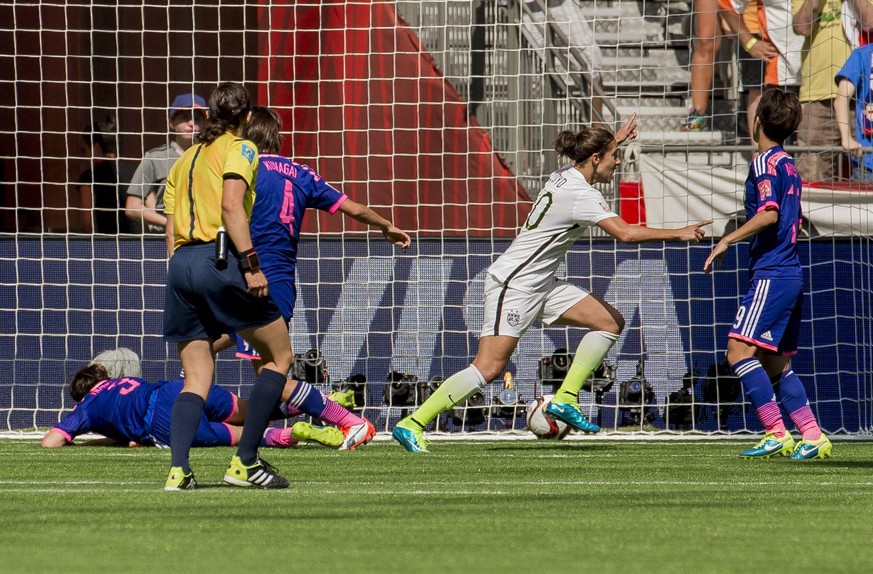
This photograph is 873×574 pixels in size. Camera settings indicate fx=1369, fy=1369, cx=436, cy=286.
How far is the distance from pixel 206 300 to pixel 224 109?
72 cm

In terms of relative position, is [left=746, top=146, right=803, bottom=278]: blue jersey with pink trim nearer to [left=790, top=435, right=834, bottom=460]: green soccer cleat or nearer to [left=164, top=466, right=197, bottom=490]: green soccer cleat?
[left=790, top=435, right=834, bottom=460]: green soccer cleat

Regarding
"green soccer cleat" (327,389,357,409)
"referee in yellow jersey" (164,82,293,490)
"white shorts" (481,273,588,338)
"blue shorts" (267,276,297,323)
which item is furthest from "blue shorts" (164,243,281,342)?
"green soccer cleat" (327,389,357,409)

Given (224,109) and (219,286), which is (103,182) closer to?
(224,109)

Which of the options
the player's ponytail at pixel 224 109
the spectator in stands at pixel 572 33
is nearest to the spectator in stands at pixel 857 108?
the spectator in stands at pixel 572 33

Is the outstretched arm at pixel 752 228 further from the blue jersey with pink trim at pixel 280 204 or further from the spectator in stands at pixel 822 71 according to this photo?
the spectator in stands at pixel 822 71

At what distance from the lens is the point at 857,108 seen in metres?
10.6

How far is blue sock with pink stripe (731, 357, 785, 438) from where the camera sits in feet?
22.3

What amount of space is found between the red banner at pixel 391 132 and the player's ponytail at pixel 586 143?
3.03 m

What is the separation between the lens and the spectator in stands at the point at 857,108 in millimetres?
10477

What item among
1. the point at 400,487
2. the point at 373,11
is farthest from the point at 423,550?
the point at 373,11

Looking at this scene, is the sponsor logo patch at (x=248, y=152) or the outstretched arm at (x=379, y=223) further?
the outstretched arm at (x=379, y=223)

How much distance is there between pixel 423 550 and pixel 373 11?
27.1 feet

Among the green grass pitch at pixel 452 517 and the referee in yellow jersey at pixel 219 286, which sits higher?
the referee in yellow jersey at pixel 219 286

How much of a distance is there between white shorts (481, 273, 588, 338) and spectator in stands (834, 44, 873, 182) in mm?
3895
